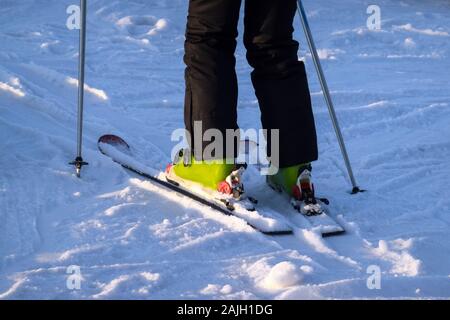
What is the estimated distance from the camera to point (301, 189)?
120 inches

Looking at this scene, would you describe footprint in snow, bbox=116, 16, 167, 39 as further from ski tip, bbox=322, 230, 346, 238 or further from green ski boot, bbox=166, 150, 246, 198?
ski tip, bbox=322, 230, 346, 238

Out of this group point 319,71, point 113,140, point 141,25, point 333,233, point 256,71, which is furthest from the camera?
point 141,25

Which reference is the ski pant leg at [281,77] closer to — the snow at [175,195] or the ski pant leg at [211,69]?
the ski pant leg at [211,69]

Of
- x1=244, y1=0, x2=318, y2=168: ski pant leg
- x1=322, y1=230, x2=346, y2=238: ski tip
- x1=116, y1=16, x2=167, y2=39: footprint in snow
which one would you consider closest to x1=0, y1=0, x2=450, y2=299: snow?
x1=322, y1=230, x2=346, y2=238: ski tip

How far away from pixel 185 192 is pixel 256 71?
592 millimetres

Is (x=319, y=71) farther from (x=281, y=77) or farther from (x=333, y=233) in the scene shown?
(x=333, y=233)

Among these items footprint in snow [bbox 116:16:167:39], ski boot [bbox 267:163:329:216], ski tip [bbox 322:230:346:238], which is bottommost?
ski tip [bbox 322:230:346:238]

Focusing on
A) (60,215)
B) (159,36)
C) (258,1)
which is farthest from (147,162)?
(159,36)

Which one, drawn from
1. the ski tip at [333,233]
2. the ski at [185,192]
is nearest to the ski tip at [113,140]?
the ski at [185,192]

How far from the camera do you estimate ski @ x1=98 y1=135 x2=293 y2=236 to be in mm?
2846

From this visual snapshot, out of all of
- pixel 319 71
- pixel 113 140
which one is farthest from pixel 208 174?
pixel 113 140

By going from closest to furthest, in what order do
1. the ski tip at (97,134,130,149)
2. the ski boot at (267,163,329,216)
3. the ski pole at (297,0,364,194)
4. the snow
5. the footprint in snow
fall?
the snow
the ski boot at (267,163,329,216)
the ski pole at (297,0,364,194)
the ski tip at (97,134,130,149)
the footprint in snow

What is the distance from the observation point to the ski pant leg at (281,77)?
9.44 feet
